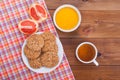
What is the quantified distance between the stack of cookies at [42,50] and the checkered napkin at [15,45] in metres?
0.07

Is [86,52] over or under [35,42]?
under

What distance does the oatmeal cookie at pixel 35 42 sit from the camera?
0.97 m

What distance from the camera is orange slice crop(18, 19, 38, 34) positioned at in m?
1.02

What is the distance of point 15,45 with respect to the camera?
1.05 meters

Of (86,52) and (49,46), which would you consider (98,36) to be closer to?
(86,52)

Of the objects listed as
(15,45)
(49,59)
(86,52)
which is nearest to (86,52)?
(86,52)

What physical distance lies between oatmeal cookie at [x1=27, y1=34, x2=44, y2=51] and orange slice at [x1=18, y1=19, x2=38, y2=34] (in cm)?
5

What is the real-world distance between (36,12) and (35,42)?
0.44 ft

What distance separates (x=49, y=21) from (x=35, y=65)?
211 mm

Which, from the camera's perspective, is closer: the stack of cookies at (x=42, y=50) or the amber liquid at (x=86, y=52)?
the stack of cookies at (x=42, y=50)

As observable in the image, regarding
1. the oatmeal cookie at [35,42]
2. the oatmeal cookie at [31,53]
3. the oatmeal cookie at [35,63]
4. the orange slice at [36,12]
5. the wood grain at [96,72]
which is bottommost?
the wood grain at [96,72]

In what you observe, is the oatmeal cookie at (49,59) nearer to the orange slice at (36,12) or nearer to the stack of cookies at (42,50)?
the stack of cookies at (42,50)

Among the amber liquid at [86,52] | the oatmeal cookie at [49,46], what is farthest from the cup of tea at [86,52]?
the oatmeal cookie at [49,46]

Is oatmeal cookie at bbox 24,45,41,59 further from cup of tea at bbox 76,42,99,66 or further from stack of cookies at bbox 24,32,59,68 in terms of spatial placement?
cup of tea at bbox 76,42,99,66
